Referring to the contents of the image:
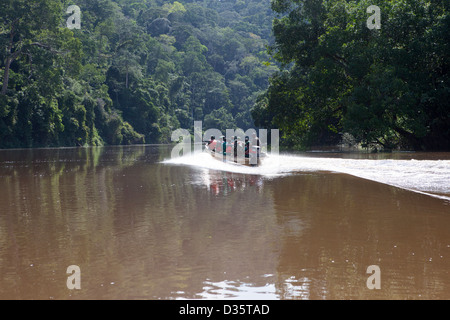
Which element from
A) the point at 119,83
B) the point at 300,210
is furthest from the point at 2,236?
the point at 119,83

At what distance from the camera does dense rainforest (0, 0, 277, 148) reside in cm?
5266

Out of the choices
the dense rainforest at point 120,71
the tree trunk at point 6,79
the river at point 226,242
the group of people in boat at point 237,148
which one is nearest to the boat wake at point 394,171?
the river at point 226,242

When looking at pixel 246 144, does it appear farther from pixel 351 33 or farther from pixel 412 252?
pixel 412 252

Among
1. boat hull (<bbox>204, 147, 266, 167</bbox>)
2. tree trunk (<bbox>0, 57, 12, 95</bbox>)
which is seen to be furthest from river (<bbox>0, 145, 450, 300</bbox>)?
tree trunk (<bbox>0, 57, 12, 95</bbox>)

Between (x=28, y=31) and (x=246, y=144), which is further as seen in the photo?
(x=28, y=31)

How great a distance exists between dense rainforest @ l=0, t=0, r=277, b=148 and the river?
40856mm

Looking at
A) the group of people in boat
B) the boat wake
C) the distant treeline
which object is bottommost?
the boat wake

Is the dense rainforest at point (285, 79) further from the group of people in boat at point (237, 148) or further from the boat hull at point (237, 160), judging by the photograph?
the boat hull at point (237, 160)

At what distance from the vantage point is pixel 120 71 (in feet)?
309

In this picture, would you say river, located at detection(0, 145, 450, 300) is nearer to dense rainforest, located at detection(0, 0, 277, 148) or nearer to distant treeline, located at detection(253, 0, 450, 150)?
distant treeline, located at detection(253, 0, 450, 150)

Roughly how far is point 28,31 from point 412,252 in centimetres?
5272

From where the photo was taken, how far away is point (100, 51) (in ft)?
321

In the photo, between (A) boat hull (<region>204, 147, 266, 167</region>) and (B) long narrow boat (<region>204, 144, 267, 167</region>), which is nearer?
(A) boat hull (<region>204, 147, 266, 167</region>)
